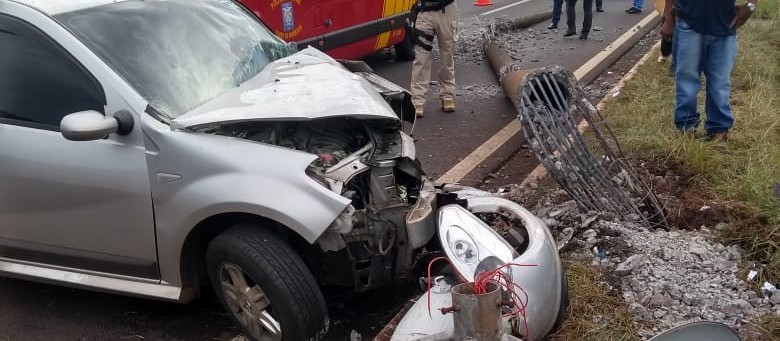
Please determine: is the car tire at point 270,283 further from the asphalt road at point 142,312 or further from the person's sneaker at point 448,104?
the person's sneaker at point 448,104

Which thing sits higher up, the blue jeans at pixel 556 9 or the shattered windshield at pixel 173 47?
the shattered windshield at pixel 173 47

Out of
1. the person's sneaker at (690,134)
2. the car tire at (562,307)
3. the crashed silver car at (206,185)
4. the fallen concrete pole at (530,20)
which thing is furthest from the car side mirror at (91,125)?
the fallen concrete pole at (530,20)

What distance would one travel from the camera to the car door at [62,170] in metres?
3.13

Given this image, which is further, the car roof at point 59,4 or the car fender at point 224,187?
the car roof at point 59,4

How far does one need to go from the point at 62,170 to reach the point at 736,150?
423 centimetres

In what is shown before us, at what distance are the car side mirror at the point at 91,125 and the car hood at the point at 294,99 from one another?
224mm

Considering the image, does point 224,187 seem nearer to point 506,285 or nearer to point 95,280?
point 95,280

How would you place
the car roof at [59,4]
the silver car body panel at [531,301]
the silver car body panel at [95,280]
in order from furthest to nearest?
the car roof at [59,4]
the silver car body panel at [95,280]
the silver car body panel at [531,301]

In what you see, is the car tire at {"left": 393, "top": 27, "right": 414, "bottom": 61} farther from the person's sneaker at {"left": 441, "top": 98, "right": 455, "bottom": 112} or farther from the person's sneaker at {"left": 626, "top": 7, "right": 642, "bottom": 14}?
the person's sneaker at {"left": 626, "top": 7, "right": 642, "bottom": 14}

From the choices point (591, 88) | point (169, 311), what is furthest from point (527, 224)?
point (591, 88)

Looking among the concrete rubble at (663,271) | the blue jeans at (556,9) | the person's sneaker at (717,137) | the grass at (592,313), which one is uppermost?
the grass at (592,313)

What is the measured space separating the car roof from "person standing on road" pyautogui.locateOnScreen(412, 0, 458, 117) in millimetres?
3580

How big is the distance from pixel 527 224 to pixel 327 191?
920 mm

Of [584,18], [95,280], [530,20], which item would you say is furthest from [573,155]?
[530,20]
